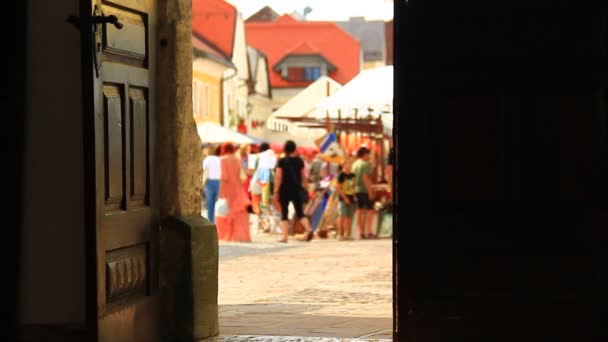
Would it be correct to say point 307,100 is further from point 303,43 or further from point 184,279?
point 303,43

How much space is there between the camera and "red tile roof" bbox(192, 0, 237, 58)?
75.2 meters

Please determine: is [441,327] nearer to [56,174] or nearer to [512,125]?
[512,125]

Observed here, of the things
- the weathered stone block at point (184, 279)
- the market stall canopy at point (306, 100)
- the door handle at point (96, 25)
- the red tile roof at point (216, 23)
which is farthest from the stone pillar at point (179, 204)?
the red tile roof at point (216, 23)

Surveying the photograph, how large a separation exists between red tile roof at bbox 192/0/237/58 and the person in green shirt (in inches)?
1934

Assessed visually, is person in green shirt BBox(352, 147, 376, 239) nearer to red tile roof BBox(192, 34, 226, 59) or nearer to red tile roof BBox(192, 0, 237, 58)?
red tile roof BBox(192, 34, 226, 59)

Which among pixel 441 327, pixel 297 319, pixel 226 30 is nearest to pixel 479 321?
pixel 441 327

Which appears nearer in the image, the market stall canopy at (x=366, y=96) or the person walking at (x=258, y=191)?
the market stall canopy at (x=366, y=96)

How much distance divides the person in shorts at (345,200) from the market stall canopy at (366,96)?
37.4 inches

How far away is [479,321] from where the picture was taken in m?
7.75

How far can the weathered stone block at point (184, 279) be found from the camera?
32.4 feet

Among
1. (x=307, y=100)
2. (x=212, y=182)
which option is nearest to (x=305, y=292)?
(x=212, y=182)

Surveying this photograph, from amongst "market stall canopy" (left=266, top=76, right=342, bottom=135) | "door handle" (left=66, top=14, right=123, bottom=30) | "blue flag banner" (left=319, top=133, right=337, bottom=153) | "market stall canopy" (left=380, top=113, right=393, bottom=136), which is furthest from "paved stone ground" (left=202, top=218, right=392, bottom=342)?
"market stall canopy" (left=266, top=76, right=342, bottom=135)

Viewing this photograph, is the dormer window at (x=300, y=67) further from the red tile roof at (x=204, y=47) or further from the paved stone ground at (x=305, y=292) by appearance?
the paved stone ground at (x=305, y=292)

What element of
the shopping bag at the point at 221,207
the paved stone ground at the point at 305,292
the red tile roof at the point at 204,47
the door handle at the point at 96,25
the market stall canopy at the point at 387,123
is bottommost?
the paved stone ground at the point at 305,292
